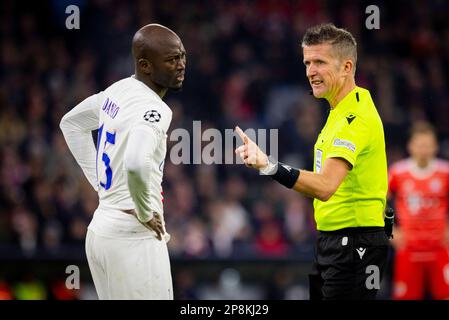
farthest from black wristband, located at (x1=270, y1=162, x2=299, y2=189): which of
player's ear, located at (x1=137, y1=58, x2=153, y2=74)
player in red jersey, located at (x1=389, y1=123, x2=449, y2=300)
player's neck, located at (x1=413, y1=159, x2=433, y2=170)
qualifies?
player's neck, located at (x1=413, y1=159, x2=433, y2=170)

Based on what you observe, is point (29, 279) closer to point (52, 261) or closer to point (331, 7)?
point (52, 261)

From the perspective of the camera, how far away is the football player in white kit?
188 inches

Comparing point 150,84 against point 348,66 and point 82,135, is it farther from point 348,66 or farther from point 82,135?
point 348,66

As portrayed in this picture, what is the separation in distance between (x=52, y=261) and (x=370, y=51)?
6476 millimetres

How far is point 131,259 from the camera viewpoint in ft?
16.0

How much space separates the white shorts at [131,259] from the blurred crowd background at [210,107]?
16.9ft

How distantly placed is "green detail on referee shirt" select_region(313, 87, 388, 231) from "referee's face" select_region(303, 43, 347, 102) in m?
0.12

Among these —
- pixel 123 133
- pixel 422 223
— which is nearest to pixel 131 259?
pixel 123 133

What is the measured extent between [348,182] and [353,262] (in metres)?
0.47

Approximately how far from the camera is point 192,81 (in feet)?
43.9

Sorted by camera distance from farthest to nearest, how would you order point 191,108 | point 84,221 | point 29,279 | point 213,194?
point 191,108 < point 213,194 < point 84,221 < point 29,279

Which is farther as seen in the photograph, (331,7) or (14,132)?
(331,7)

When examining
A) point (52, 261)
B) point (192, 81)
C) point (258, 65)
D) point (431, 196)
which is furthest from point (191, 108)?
point (431, 196)

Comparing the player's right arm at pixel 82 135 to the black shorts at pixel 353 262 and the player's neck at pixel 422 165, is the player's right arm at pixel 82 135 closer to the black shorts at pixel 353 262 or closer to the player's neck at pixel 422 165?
the black shorts at pixel 353 262
